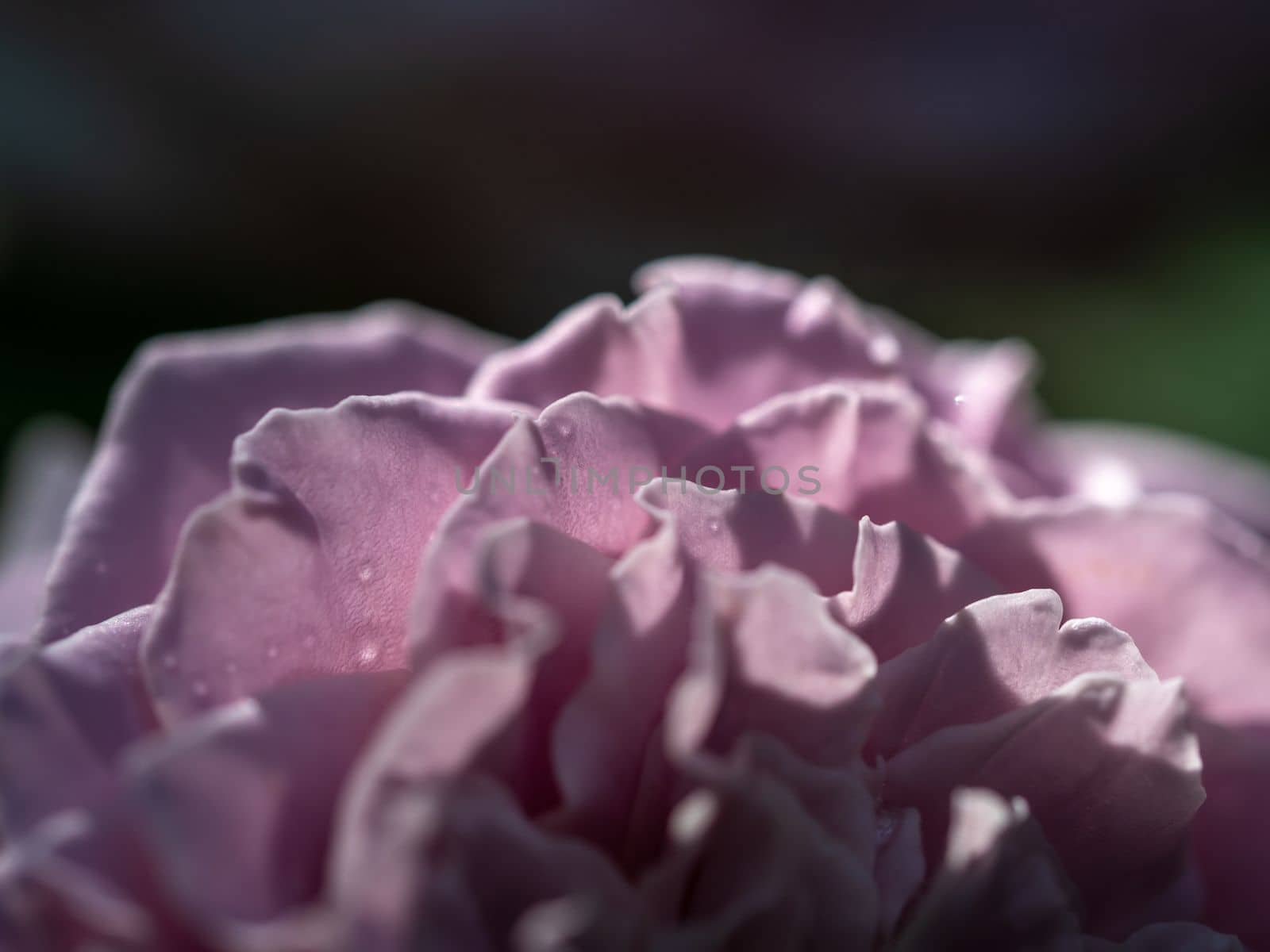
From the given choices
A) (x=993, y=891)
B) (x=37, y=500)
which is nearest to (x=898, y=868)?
(x=993, y=891)

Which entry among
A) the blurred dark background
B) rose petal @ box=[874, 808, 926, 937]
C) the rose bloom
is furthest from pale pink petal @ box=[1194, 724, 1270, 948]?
the blurred dark background

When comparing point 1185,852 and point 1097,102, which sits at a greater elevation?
point 1097,102

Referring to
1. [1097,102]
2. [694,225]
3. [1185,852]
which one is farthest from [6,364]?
[1097,102]

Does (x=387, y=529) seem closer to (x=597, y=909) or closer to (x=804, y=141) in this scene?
(x=597, y=909)

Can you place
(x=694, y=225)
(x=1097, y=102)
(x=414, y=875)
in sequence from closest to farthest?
(x=414, y=875) → (x=694, y=225) → (x=1097, y=102)

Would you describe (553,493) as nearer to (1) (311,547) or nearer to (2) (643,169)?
(1) (311,547)

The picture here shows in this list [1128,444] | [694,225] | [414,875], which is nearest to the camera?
[414,875]

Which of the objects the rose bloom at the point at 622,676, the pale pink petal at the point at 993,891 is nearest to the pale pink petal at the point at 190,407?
the rose bloom at the point at 622,676

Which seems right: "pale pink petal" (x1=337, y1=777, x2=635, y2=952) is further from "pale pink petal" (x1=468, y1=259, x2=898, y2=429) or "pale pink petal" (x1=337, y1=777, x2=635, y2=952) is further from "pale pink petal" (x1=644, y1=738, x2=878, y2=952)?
"pale pink petal" (x1=468, y1=259, x2=898, y2=429)
